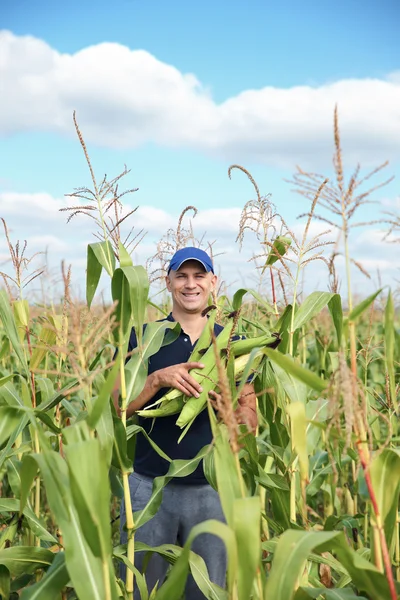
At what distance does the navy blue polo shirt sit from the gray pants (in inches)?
2.8

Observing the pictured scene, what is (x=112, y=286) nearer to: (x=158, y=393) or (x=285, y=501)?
(x=158, y=393)

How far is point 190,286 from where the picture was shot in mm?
3508

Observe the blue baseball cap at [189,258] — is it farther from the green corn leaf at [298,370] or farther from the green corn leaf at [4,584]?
the green corn leaf at [4,584]

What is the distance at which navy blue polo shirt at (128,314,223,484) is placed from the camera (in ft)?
11.2

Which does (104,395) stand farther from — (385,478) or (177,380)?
(177,380)

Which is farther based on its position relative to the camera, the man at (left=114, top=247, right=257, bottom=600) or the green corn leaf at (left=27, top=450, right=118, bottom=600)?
the man at (left=114, top=247, right=257, bottom=600)

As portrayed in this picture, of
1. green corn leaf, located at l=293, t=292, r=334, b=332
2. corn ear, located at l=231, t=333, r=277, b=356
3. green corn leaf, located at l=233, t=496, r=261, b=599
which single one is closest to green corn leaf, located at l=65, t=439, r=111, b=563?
green corn leaf, located at l=233, t=496, r=261, b=599

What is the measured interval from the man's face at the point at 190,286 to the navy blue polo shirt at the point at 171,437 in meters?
0.20

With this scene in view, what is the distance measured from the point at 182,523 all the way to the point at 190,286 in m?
1.37

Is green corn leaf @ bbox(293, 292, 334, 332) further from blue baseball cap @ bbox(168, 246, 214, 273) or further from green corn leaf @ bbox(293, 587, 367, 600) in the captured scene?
green corn leaf @ bbox(293, 587, 367, 600)

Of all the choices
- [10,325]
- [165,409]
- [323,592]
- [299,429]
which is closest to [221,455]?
[299,429]

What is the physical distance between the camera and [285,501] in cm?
302

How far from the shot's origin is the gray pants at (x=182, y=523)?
3389mm

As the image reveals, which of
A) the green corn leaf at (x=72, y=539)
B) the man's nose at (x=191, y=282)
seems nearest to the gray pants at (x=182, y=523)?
the man's nose at (x=191, y=282)
